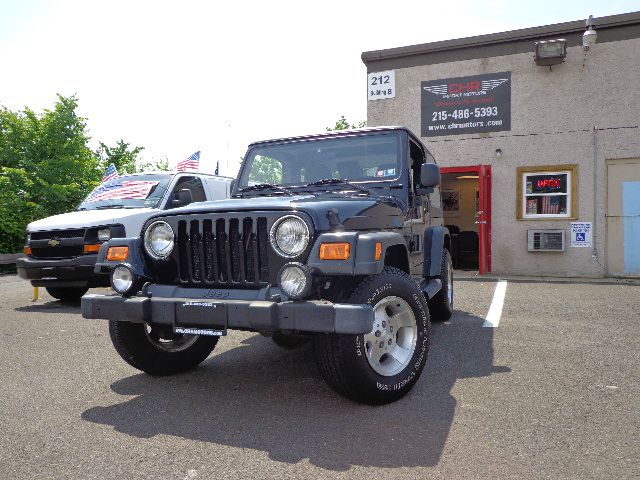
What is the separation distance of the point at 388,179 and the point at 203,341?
2055 millimetres

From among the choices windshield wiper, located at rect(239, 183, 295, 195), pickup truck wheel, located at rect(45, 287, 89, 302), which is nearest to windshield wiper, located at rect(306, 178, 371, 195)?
windshield wiper, located at rect(239, 183, 295, 195)

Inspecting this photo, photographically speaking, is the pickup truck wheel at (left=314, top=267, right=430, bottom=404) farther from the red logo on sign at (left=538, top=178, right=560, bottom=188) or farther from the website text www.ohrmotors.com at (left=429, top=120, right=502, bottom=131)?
the website text www.ohrmotors.com at (left=429, top=120, right=502, bottom=131)

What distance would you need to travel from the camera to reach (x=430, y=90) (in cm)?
1241

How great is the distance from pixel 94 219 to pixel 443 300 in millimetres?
4692

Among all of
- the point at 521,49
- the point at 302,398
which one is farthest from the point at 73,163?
the point at 302,398

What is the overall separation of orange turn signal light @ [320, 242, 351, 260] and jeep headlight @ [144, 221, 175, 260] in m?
1.21

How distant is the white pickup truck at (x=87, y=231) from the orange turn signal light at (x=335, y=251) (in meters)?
4.03

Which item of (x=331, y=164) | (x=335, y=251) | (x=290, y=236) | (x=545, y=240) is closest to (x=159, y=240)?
(x=290, y=236)

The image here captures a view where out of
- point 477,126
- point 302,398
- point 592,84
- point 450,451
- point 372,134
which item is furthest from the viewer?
point 477,126

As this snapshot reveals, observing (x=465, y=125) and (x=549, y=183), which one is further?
(x=465, y=125)

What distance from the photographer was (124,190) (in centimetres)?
811

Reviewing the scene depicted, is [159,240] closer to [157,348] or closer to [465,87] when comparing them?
[157,348]

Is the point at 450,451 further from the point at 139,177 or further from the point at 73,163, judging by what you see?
the point at 73,163

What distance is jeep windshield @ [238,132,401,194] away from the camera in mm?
4512
